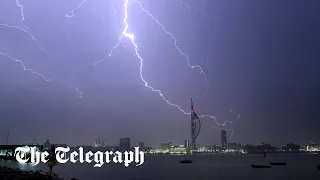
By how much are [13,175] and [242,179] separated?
6631 centimetres

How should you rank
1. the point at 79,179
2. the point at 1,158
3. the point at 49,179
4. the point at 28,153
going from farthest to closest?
1. the point at 1,158
2. the point at 28,153
3. the point at 79,179
4. the point at 49,179

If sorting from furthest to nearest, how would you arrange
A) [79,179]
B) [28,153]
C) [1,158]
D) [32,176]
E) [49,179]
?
[1,158] → [28,153] → [79,179] → [49,179] → [32,176]

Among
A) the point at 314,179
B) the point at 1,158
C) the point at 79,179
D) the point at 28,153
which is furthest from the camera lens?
the point at 1,158

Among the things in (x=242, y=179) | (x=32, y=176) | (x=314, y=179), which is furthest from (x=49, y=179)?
(x=314, y=179)

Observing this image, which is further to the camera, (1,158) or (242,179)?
(1,158)

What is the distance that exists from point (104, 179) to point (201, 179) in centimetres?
2462

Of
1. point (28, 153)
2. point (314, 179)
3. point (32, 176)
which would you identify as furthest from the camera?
point (28, 153)

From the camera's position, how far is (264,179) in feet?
259

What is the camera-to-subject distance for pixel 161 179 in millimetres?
76438

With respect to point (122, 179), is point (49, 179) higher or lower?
higher

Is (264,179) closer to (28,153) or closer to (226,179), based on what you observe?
(226,179)

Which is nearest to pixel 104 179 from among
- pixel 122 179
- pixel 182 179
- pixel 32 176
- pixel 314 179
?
pixel 122 179

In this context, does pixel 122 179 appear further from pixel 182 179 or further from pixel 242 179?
pixel 242 179

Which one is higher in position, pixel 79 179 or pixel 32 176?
pixel 32 176
